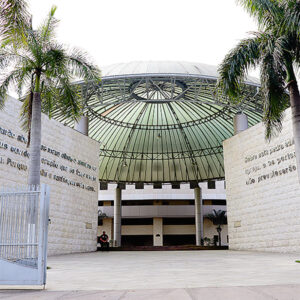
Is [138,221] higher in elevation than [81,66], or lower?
lower

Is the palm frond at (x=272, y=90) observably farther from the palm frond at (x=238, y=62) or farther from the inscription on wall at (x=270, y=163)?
the inscription on wall at (x=270, y=163)

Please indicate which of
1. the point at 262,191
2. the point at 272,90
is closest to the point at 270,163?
the point at 262,191

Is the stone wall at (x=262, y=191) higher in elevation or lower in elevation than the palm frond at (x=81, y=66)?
lower

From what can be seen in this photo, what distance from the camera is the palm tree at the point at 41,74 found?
14.9 metres

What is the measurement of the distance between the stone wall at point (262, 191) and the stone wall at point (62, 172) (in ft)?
36.6

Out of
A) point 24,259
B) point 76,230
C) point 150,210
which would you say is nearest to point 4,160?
point 76,230

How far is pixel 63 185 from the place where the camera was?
81.3ft

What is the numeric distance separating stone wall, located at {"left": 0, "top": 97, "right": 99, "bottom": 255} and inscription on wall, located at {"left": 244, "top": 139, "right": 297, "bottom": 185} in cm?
1217

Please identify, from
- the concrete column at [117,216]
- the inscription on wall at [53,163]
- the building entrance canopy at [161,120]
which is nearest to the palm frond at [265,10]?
the building entrance canopy at [161,120]

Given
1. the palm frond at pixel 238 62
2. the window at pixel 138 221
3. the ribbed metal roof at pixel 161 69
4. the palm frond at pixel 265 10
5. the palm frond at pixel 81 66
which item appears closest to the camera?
the palm frond at pixel 265 10

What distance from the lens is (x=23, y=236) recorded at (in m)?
9.06

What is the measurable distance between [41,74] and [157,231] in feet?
159

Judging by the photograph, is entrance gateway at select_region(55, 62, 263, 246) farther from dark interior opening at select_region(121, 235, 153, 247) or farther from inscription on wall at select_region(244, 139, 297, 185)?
dark interior opening at select_region(121, 235, 153, 247)

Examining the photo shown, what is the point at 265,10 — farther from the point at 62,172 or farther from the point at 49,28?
the point at 62,172
